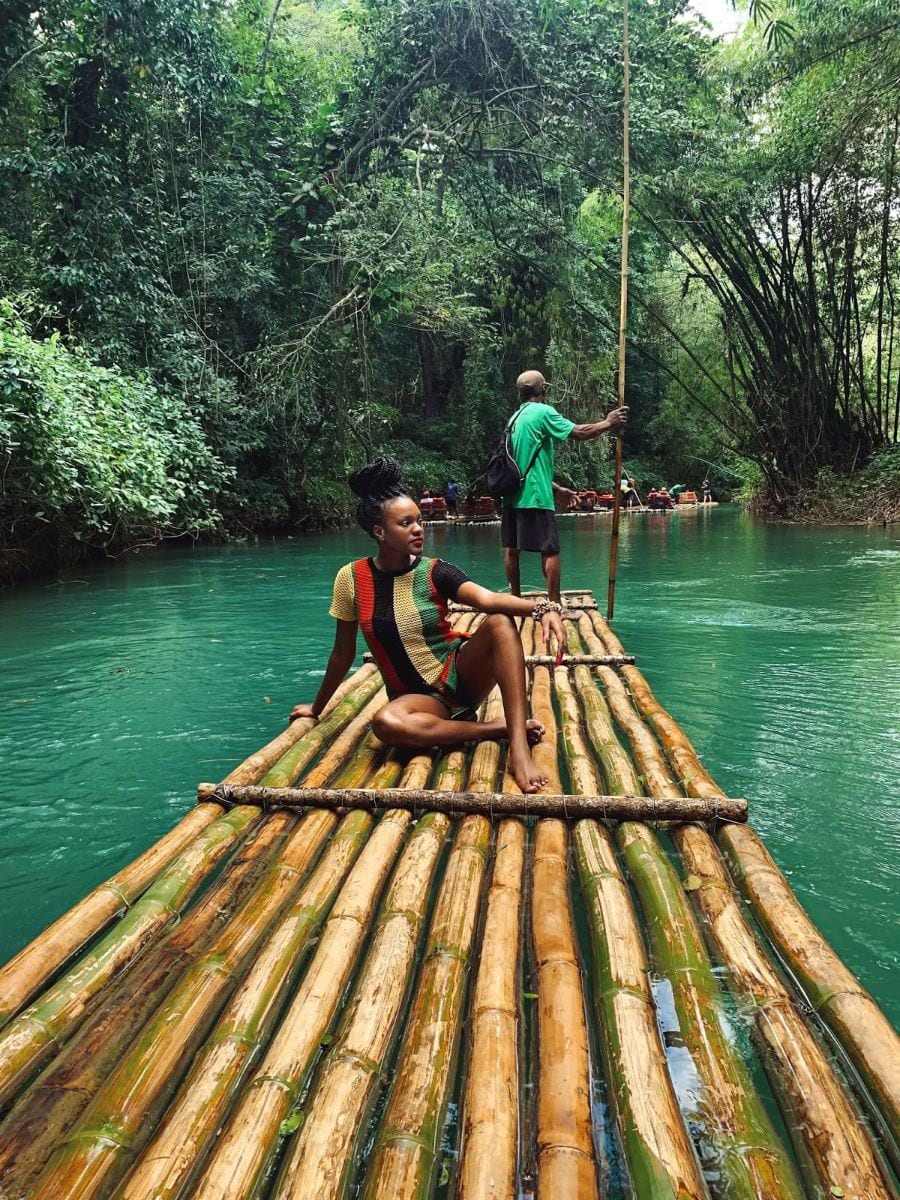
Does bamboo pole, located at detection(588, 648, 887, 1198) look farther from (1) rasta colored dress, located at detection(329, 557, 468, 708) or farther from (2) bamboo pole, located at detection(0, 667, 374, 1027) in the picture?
(2) bamboo pole, located at detection(0, 667, 374, 1027)

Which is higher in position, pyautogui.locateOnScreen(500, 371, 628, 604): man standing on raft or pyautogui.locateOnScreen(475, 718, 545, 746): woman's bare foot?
pyautogui.locateOnScreen(500, 371, 628, 604): man standing on raft

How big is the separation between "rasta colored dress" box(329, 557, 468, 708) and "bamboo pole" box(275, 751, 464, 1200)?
825mm

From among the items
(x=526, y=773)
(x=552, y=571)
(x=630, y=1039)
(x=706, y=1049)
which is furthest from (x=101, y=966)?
(x=552, y=571)

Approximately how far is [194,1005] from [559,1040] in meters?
0.62

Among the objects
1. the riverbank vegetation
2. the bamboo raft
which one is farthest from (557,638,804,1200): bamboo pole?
the riverbank vegetation

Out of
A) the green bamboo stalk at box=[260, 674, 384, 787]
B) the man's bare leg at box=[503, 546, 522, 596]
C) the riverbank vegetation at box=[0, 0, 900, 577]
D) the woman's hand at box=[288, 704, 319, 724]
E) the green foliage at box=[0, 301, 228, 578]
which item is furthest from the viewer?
the riverbank vegetation at box=[0, 0, 900, 577]

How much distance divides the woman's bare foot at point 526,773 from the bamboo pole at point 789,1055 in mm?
422

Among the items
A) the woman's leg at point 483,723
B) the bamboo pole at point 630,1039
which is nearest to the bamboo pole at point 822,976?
the bamboo pole at point 630,1039

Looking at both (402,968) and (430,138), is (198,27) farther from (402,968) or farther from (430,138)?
(402,968)

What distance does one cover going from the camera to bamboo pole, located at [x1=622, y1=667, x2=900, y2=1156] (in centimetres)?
122

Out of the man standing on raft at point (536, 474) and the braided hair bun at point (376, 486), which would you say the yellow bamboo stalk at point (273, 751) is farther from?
the man standing on raft at point (536, 474)

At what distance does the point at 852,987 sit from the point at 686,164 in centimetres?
1109

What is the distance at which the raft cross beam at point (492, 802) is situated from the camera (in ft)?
6.78

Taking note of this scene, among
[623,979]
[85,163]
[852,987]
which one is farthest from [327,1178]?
[85,163]
